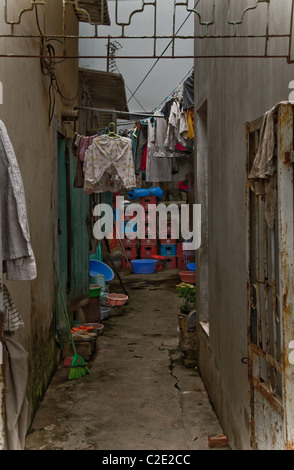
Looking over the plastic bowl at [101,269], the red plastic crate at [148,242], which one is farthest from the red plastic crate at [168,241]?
the plastic bowl at [101,269]

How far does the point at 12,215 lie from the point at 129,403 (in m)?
3.42

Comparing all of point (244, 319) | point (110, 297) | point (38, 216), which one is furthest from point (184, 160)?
point (244, 319)

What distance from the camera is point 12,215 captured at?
2.94m

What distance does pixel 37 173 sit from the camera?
17.9 ft

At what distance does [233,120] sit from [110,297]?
6661 millimetres

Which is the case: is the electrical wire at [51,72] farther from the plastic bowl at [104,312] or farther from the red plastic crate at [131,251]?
the red plastic crate at [131,251]

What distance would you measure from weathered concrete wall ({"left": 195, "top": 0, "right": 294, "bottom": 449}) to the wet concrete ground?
1.09 ft

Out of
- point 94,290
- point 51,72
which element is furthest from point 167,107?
point 94,290

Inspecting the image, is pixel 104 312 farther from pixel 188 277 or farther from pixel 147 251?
pixel 147 251

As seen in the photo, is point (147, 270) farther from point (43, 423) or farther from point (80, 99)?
point (43, 423)

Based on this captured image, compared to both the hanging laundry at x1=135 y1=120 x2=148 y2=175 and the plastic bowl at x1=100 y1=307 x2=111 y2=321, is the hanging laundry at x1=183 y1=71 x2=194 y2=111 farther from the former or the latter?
the plastic bowl at x1=100 y1=307 x2=111 y2=321

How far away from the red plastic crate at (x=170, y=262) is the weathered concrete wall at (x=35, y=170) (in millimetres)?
9733

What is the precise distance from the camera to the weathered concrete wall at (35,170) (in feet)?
14.1

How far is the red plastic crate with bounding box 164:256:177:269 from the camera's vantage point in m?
16.4
